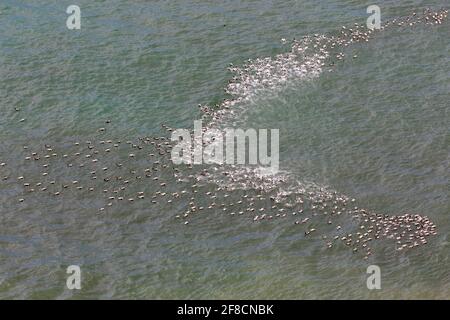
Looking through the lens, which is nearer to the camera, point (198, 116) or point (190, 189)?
point (190, 189)

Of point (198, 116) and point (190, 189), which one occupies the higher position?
point (198, 116)

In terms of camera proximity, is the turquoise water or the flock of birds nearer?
the turquoise water

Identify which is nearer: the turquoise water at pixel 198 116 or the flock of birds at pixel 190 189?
the turquoise water at pixel 198 116

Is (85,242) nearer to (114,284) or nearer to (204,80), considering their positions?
(114,284)
